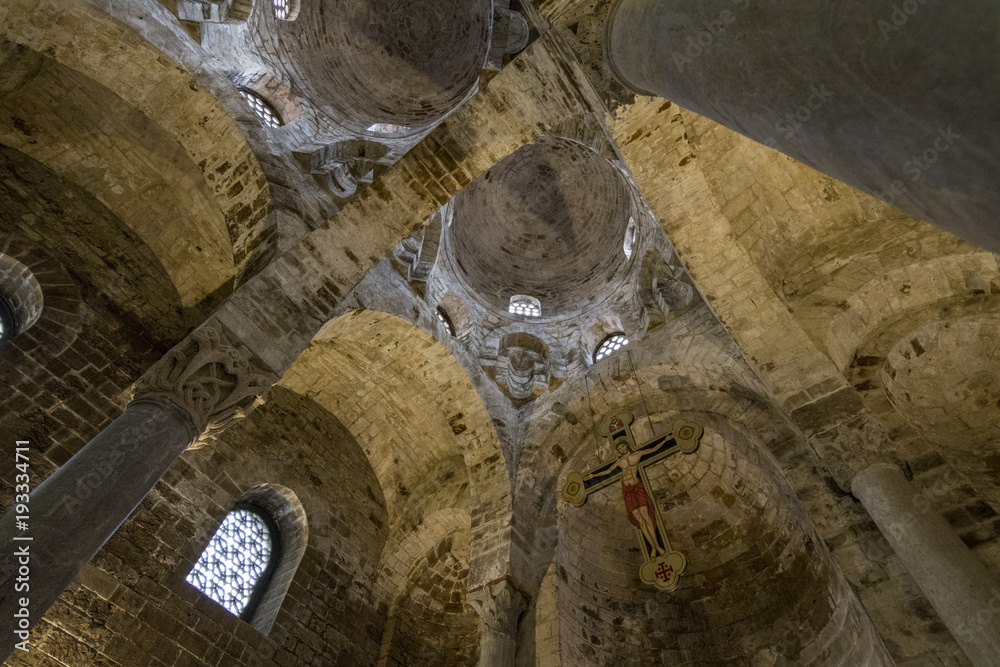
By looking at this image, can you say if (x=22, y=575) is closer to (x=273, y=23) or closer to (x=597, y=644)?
(x=597, y=644)

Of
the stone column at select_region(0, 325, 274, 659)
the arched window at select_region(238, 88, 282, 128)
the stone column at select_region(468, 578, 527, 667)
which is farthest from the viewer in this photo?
the arched window at select_region(238, 88, 282, 128)

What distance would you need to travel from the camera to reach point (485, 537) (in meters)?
7.93

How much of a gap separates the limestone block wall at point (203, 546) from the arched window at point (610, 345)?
463 cm

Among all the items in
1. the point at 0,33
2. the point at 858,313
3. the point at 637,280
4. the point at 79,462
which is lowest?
the point at 79,462

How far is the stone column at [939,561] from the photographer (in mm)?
3896

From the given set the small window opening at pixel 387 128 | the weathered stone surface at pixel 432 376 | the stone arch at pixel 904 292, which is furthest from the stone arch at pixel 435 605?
the small window opening at pixel 387 128

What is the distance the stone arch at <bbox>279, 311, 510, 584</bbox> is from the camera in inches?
333

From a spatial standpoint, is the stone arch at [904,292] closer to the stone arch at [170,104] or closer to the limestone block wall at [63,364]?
the stone arch at [170,104]

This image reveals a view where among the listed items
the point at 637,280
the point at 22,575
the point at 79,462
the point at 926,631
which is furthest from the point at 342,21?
the point at 926,631

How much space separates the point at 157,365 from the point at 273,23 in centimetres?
755

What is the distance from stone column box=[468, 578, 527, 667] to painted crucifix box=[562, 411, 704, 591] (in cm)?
185

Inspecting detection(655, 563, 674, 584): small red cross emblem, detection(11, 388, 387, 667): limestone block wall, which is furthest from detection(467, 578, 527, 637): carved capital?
detection(655, 563, 674, 584): small red cross emblem

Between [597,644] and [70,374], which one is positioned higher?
[70,374]

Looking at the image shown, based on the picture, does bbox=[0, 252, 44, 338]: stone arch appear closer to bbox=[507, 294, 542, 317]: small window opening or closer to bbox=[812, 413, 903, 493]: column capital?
bbox=[507, 294, 542, 317]: small window opening
